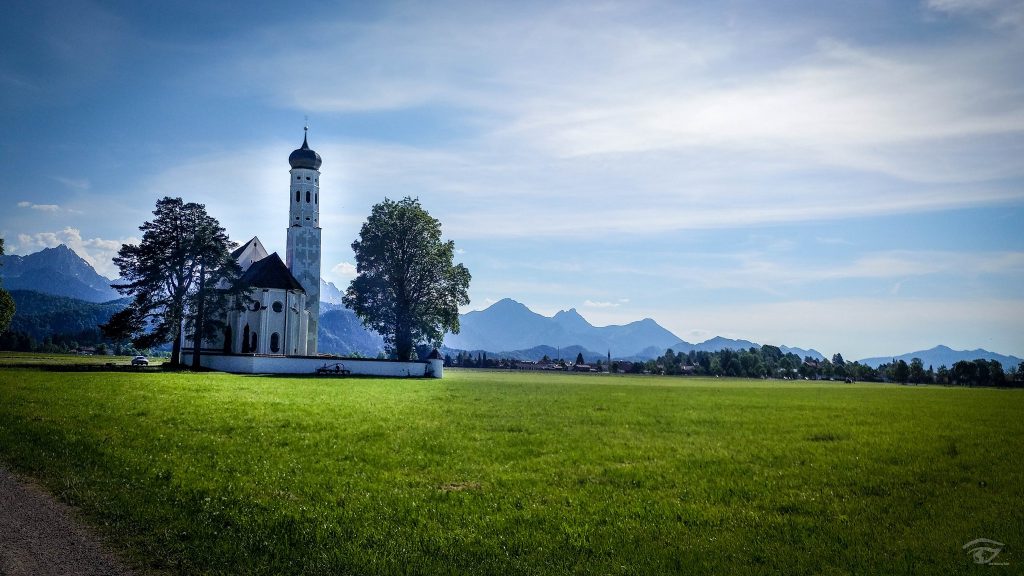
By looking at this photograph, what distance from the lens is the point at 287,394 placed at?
33688 mm

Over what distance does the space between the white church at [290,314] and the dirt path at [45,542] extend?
49.0m

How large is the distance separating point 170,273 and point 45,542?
56069 mm

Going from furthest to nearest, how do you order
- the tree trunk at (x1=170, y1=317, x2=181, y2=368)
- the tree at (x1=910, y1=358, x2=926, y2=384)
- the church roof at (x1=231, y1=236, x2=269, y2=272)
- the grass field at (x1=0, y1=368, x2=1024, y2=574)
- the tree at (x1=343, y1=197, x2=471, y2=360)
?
the tree at (x1=910, y1=358, x2=926, y2=384)
the church roof at (x1=231, y1=236, x2=269, y2=272)
the tree at (x1=343, y1=197, x2=471, y2=360)
the tree trunk at (x1=170, y1=317, x2=181, y2=368)
the grass field at (x1=0, y1=368, x2=1024, y2=574)

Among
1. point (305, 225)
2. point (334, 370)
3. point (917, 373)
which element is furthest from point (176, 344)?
point (917, 373)

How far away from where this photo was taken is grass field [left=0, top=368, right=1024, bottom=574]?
374 inches

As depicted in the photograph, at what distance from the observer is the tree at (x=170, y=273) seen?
191 feet

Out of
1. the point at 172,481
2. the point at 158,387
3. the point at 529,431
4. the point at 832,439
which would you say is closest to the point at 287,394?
the point at 158,387

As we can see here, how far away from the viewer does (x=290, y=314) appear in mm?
74875

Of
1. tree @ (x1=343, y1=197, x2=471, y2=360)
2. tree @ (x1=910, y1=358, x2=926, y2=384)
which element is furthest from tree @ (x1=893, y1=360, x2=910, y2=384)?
tree @ (x1=343, y1=197, x2=471, y2=360)

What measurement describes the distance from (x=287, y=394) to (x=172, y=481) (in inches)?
831

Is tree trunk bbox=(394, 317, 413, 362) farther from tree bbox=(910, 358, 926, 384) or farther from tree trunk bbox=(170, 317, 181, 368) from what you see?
tree bbox=(910, 358, 926, 384)

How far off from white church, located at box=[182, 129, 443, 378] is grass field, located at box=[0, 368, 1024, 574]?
37303mm

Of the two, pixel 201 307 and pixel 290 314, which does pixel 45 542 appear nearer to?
pixel 201 307

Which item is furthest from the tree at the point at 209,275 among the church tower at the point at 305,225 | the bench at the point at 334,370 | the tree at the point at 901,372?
the tree at the point at 901,372
